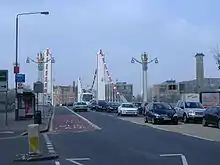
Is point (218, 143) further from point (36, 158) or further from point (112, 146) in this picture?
point (36, 158)

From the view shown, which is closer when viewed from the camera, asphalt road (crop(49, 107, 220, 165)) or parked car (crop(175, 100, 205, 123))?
asphalt road (crop(49, 107, 220, 165))

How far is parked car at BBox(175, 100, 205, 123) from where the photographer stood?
36.8 metres

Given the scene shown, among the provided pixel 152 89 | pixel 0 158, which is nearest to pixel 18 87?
pixel 0 158

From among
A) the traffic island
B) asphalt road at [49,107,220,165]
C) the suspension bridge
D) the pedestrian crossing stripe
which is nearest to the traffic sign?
asphalt road at [49,107,220,165]

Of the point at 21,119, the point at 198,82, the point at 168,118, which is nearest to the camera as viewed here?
the point at 168,118

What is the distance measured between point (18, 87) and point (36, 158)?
75.6ft

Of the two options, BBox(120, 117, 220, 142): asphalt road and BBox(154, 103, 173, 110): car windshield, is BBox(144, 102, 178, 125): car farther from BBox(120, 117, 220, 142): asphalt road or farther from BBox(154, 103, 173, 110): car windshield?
BBox(120, 117, 220, 142): asphalt road

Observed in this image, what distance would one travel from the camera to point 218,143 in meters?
19.4

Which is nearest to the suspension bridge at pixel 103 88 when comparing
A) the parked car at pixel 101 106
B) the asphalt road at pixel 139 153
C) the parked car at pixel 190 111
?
the parked car at pixel 101 106

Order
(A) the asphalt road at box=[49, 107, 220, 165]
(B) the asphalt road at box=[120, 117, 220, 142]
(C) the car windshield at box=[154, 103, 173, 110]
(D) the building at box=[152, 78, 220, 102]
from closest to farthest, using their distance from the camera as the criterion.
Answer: (A) the asphalt road at box=[49, 107, 220, 165] < (B) the asphalt road at box=[120, 117, 220, 142] < (C) the car windshield at box=[154, 103, 173, 110] < (D) the building at box=[152, 78, 220, 102]

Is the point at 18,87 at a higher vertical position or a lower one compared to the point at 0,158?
higher

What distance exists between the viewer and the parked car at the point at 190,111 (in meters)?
36.8

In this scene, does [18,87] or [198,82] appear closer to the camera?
[18,87]

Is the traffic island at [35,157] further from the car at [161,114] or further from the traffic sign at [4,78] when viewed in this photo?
the car at [161,114]
